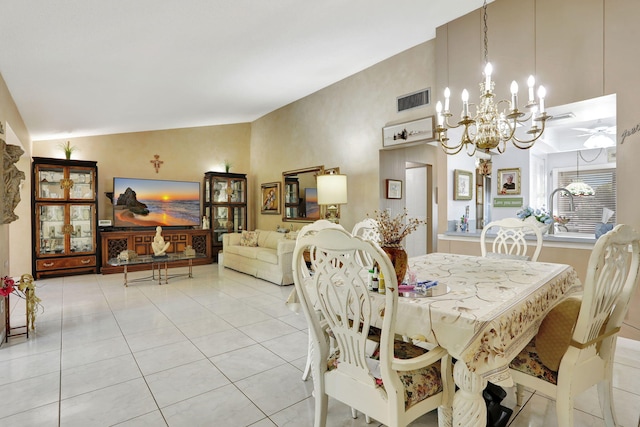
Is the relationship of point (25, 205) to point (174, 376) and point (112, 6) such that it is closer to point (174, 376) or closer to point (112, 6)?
point (112, 6)

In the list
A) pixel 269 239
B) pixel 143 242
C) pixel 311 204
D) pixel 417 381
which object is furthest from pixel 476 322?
pixel 143 242

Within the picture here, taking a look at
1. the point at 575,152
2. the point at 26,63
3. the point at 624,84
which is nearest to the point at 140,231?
the point at 26,63

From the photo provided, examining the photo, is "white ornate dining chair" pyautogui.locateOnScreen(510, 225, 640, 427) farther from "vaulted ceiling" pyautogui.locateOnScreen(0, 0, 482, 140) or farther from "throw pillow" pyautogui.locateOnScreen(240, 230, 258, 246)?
"throw pillow" pyautogui.locateOnScreen(240, 230, 258, 246)

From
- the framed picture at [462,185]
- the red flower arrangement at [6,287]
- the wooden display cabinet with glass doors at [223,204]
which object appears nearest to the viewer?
the red flower arrangement at [6,287]

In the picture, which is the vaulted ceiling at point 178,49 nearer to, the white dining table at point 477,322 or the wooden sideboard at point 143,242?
the wooden sideboard at point 143,242

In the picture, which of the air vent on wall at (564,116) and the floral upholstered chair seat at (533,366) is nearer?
the floral upholstered chair seat at (533,366)

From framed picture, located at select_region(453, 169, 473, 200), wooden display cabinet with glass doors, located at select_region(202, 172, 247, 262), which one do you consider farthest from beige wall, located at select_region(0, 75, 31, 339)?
framed picture, located at select_region(453, 169, 473, 200)

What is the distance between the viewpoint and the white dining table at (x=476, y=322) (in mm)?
1218

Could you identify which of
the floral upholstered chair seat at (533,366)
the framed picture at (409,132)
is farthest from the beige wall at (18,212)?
the framed picture at (409,132)

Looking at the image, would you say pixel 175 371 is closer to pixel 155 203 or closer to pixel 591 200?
pixel 155 203

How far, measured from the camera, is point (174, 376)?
231 centimetres

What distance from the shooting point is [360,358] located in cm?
132

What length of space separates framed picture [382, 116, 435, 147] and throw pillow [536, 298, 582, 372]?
2945 millimetres

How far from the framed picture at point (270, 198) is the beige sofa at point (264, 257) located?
2.29 ft
